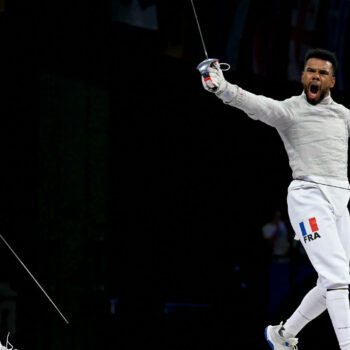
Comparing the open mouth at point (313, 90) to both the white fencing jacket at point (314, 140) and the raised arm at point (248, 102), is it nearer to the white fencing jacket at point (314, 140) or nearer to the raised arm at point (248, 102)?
the white fencing jacket at point (314, 140)

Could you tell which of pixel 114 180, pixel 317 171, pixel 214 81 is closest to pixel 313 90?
pixel 317 171

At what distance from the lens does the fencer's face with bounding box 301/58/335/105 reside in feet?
11.4

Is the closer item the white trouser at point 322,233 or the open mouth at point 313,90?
the white trouser at point 322,233

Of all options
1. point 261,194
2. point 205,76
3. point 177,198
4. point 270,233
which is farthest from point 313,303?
point 261,194

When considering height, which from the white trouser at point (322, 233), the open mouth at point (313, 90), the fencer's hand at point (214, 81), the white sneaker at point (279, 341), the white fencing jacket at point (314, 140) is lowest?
the white sneaker at point (279, 341)

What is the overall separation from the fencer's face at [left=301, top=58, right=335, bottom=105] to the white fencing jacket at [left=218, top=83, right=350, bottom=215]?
0.03m

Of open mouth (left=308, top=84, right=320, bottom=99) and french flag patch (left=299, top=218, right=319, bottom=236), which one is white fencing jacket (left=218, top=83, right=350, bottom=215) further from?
french flag patch (left=299, top=218, right=319, bottom=236)

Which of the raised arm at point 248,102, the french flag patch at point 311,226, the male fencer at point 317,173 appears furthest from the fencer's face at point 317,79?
the french flag patch at point 311,226

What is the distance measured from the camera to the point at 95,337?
552cm

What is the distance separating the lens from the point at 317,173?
11.2 ft

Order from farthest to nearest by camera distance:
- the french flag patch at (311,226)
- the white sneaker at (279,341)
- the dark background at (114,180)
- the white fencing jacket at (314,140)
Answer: the dark background at (114,180)
the white sneaker at (279,341)
the white fencing jacket at (314,140)
the french flag patch at (311,226)

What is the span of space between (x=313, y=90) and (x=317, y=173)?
0.44 m

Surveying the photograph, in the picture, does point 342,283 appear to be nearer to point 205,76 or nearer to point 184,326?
point 205,76

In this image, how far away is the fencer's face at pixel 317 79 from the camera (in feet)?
11.4
